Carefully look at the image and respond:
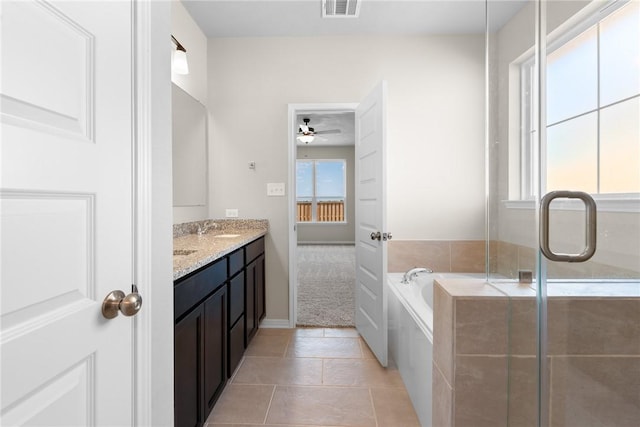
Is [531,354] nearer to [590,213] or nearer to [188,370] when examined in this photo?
[590,213]

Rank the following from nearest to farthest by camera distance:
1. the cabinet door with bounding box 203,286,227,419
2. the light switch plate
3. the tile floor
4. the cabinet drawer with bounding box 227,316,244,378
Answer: the cabinet door with bounding box 203,286,227,419 < the tile floor < the cabinet drawer with bounding box 227,316,244,378 < the light switch plate

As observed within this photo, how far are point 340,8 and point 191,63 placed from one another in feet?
4.29

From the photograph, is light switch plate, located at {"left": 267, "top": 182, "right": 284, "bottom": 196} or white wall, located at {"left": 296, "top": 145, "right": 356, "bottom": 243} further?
white wall, located at {"left": 296, "top": 145, "right": 356, "bottom": 243}

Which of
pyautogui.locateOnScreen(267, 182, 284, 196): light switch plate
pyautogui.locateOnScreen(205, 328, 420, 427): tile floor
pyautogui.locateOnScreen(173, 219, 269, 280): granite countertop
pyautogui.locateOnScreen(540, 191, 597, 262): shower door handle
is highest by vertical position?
pyautogui.locateOnScreen(267, 182, 284, 196): light switch plate

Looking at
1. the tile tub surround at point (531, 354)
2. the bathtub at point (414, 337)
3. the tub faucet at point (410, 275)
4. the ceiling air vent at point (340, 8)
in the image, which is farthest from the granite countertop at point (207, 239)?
the ceiling air vent at point (340, 8)

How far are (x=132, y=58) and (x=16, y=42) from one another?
0.28 metres

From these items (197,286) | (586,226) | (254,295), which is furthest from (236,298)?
(586,226)

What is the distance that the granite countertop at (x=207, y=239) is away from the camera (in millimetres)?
1402

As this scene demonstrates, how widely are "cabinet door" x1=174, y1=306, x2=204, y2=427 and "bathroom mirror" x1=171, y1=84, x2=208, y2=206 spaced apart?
1.29m

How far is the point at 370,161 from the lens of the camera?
2.54 m

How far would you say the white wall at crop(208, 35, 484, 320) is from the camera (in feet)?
9.98

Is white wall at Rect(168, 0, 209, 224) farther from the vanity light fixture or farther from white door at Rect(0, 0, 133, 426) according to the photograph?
white door at Rect(0, 0, 133, 426)

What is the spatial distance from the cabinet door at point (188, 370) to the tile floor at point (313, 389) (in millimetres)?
360

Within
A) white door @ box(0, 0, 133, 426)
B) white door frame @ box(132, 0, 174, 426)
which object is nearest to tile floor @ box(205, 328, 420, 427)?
white door frame @ box(132, 0, 174, 426)
